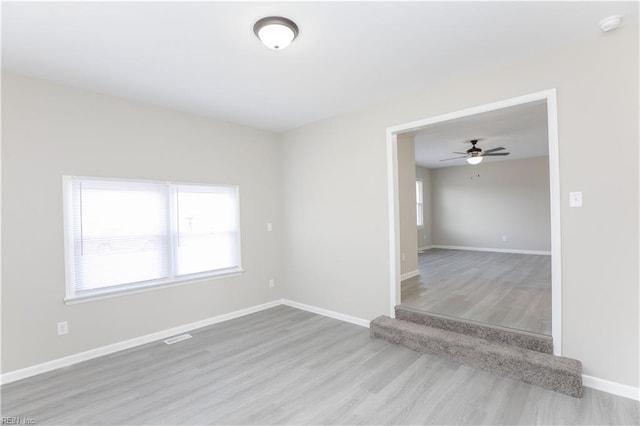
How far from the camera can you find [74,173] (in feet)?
9.75

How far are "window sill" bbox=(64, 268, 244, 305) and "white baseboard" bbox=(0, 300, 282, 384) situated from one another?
20.1 inches

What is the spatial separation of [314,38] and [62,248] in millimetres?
3036


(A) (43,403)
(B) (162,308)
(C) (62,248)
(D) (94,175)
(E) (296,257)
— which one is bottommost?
(A) (43,403)

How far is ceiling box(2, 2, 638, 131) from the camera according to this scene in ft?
6.33

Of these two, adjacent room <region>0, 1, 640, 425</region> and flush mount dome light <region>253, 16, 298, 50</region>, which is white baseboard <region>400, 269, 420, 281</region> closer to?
adjacent room <region>0, 1, 640, 425</region>

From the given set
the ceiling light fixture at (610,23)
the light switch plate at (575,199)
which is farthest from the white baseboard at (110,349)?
the ceiling light fixture at (610,23)

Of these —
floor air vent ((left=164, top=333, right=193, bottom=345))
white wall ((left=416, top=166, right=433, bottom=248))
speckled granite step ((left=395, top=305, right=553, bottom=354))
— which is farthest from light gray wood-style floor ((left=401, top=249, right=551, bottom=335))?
floor air vent ((left=164, top=333, right=193, bottom=345))

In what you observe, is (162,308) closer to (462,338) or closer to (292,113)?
→ (292,113)

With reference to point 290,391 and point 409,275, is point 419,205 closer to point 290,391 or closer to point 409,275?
point 409,275

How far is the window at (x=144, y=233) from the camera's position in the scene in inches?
119

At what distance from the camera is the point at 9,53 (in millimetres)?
2330

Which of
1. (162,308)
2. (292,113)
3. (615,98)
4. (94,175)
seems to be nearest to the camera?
(615,98)

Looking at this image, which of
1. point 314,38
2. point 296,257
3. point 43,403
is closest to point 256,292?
point 296,257

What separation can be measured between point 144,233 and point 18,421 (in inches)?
72.2
